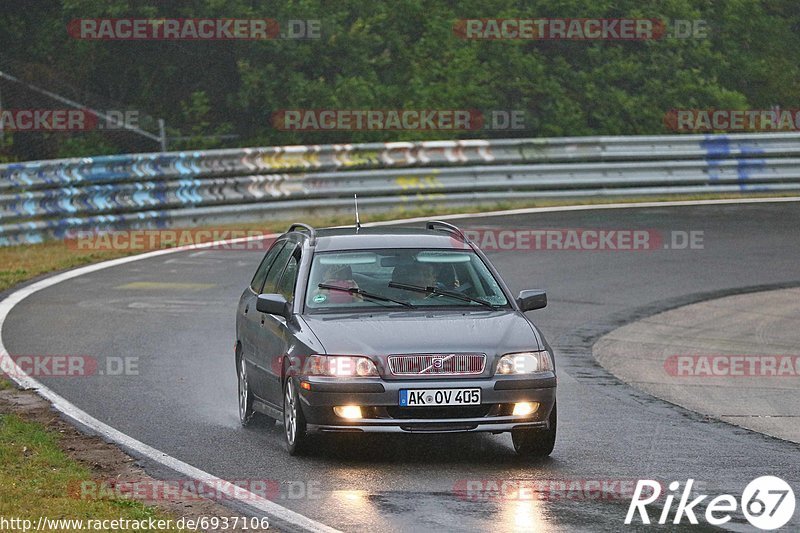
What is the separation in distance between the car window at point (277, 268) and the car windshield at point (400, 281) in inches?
25.1

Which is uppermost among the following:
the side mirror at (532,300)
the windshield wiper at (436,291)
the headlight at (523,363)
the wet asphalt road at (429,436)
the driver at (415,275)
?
the driver at (415,275)

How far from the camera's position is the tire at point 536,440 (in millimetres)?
9727

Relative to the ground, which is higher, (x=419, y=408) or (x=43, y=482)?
(x=419, y=408)

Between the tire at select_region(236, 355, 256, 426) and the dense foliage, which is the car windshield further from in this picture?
the dense foliage

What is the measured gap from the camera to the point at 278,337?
1052cm

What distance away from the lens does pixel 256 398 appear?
11.2 m

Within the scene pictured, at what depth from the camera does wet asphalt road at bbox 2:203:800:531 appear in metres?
8.45

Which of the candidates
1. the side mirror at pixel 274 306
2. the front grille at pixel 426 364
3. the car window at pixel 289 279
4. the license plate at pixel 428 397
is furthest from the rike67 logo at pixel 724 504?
the car window at pixel 289 279

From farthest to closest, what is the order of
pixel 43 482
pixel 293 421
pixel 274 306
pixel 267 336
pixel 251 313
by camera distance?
1. pixel 251 313
2. pixel 267 336
3. pixel 274 306
4. pixel 293 421
5. pixel 43 482

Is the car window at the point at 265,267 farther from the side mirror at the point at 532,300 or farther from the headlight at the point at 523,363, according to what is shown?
the headlight at the point at 523,363

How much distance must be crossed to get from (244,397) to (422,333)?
2186 mm

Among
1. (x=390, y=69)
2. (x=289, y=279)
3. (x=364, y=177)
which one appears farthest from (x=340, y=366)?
(x=390, y=69)

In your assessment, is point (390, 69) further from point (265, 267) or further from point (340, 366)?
point (340, 366)

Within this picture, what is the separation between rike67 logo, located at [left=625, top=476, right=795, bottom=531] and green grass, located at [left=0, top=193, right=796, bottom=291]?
12.1 metres
